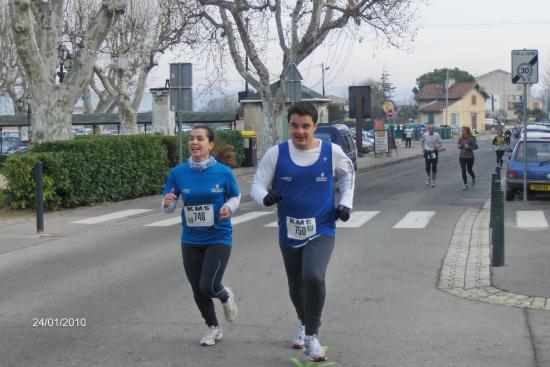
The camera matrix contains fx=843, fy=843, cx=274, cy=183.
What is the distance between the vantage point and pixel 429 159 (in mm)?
24156

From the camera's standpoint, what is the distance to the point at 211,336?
6527 mm

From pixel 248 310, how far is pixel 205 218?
1631 millimetres

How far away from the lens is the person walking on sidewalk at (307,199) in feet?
19.5

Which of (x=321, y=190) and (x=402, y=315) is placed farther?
(x=402, y=315)

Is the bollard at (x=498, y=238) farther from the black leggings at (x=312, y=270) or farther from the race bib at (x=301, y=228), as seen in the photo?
the race bib at (x=301, y=228)

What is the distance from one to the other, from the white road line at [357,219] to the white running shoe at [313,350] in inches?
349

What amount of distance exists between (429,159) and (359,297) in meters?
16.3

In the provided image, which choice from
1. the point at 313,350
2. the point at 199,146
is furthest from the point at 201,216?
the point at 313,350

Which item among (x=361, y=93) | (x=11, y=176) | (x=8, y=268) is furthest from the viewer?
(x=361, y=93)

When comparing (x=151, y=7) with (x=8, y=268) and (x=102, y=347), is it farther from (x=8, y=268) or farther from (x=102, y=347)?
(x=102, y=347)

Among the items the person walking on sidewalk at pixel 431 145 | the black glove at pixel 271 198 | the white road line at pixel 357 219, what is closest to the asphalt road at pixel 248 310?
the white road line at pixel 357 219

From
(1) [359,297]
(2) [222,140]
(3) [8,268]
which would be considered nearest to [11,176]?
(3) [8,268]

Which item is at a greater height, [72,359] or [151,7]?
[151,7]

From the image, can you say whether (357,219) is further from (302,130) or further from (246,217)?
(302,130)
